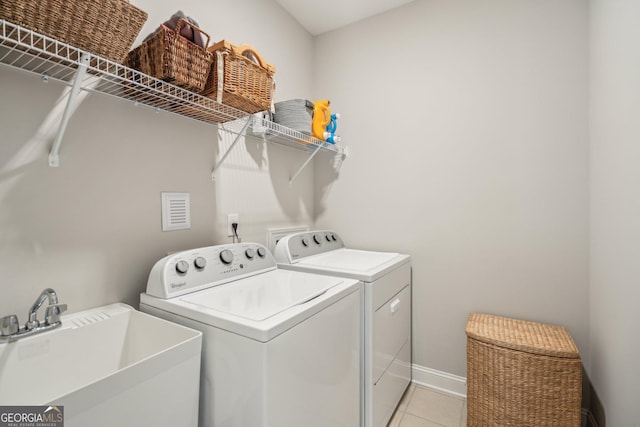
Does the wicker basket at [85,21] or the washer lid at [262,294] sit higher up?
the wicker basket at [85,21]

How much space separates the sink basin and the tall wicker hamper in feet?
4.46

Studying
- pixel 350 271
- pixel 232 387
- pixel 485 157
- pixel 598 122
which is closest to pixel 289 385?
pixel 232 387

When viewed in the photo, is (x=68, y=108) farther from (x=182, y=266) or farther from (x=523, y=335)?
(x=523, y=335)

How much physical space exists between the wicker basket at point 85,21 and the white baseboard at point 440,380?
92.0 inches

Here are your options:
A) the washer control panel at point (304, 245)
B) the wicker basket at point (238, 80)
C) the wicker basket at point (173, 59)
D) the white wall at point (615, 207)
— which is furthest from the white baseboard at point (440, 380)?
the wicker basket at point (173, 59)

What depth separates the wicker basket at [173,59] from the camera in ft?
3.16

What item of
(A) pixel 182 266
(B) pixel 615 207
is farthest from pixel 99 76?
(B) pixel 615 207

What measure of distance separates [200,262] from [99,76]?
751 millimetres

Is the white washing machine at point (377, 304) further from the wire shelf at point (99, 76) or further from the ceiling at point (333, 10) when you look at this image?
the ceiling at point (333, 10)

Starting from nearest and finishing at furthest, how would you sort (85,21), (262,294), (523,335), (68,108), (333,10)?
1. (85,21)
2. (68,108)
3. (262,294)
4. (523,335)
5. (333,10)

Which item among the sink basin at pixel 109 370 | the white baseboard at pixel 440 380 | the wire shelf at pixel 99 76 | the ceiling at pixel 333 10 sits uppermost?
the ceiling at pixel 333 10

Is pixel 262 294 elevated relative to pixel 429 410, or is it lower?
elevated
